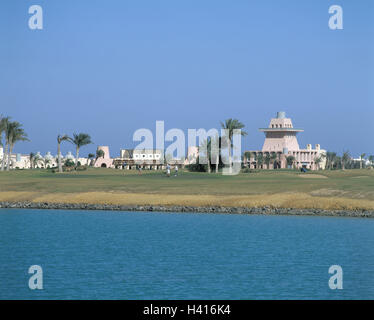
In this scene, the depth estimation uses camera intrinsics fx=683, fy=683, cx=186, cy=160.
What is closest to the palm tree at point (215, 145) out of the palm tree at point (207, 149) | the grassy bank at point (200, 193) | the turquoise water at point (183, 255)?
the palm tree at point (207, 149)

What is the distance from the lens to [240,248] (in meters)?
46.8

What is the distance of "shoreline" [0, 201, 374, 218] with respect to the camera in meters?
66.0

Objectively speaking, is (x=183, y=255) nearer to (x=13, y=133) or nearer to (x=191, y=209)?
(x=191, y=209)

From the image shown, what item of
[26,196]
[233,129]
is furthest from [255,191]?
[233,129]

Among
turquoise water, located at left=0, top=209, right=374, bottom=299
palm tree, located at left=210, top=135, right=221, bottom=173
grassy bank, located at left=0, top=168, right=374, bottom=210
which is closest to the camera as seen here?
turquoise water, located at left=0, top=209, right=374, bottom=299

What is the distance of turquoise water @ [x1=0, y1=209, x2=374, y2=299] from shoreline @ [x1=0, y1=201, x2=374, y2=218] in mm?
3072

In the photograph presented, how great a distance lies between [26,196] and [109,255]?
131 ft

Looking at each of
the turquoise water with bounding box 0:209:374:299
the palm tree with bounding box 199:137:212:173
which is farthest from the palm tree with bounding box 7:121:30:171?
the turquoise water with bounding box 0:209:374:299

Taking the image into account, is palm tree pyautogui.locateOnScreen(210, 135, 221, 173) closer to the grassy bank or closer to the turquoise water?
the grassy bank

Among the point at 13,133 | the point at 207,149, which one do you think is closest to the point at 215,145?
the point at 207,149

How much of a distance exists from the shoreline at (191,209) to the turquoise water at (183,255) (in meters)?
3.07

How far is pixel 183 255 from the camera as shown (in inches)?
1697

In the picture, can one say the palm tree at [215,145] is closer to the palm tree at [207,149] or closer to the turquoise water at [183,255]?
the palm tree at [207,149]
